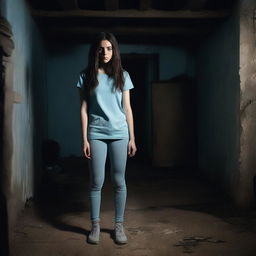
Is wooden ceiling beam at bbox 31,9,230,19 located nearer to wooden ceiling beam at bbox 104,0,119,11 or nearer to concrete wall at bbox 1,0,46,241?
wooden ceiling beam at bbox 104,0,119,11

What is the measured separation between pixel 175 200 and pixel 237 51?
5.98 feet

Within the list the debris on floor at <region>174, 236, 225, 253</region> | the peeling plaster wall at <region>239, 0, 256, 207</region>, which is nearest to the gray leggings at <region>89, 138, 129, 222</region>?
the debris on floor at <region>174, 236, 225, 253</region>

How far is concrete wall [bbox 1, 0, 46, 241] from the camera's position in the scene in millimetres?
3554

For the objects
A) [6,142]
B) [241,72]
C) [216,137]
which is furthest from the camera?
[216,137]

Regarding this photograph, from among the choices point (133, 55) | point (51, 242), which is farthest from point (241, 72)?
point (133, 55)

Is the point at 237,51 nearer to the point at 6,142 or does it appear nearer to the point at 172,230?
the point at 172,230

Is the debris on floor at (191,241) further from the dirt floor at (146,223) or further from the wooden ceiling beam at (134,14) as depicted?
the wooden ceiling beam at (134,14)

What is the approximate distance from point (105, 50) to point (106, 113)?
0.47 metres

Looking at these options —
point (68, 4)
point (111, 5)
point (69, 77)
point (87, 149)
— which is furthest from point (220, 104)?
point (69, 77)

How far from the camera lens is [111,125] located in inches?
117

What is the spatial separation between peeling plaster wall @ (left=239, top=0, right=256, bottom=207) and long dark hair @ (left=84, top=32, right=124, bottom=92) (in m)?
1.68

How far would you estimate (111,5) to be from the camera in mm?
4305

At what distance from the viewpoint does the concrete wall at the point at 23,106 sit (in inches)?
140

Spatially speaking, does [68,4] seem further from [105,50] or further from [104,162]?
[104,162]
